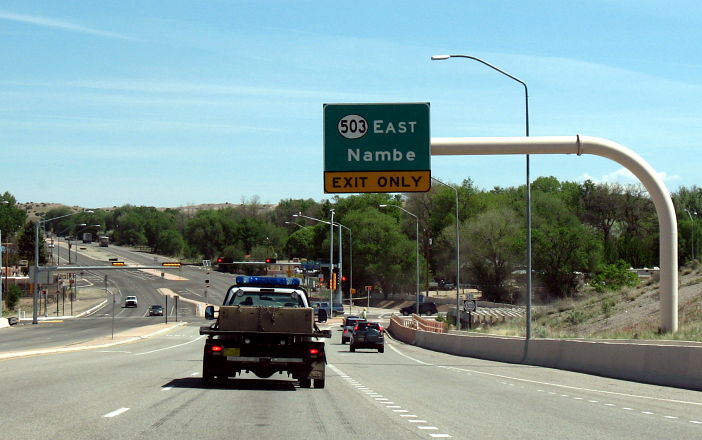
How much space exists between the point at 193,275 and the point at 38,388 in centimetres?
15403

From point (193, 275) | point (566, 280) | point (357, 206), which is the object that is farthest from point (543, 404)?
point (193, 275)

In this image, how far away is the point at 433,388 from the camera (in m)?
20.5

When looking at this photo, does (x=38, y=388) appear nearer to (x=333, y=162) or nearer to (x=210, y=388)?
(x=210, y=388)

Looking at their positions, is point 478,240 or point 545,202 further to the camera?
point 545,202

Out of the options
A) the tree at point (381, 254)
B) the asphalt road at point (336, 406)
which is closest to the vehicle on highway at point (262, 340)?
the asphalt road at point (336, 406)

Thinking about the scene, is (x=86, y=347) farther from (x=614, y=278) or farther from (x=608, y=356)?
(x=614, y=278)

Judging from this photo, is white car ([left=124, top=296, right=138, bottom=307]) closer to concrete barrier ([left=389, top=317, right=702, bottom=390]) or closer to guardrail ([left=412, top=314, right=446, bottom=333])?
guardrail ([left=412, top=314, right=446, bottom=333])

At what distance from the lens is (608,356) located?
25641 millimetres

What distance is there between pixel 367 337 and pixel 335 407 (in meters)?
30.5

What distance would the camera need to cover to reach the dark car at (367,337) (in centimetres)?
4559

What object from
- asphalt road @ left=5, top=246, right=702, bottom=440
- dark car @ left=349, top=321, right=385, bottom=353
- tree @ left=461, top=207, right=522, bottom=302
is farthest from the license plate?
tree @ left=461, top=207, right=522, bottom=302

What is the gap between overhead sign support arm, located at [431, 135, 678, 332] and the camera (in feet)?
82.6

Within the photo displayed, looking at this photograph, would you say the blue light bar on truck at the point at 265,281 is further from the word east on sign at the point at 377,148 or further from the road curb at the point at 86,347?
the road curb at the point at 86,347

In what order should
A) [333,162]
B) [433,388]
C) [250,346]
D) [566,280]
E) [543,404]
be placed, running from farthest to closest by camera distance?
1. [566,280]
2. [333,162]
3. [433,388]
4. [250,346]
5. [543,404]
